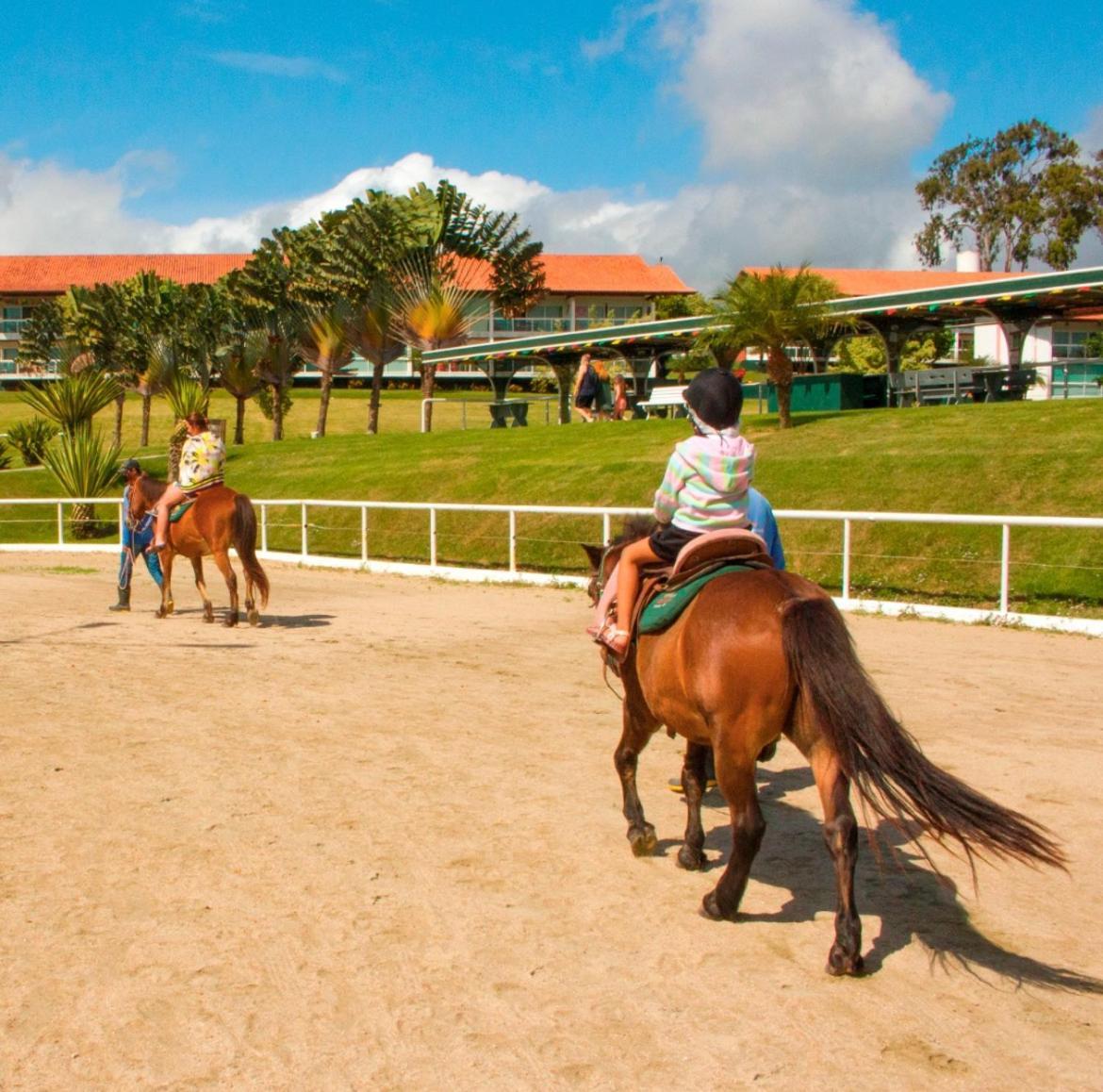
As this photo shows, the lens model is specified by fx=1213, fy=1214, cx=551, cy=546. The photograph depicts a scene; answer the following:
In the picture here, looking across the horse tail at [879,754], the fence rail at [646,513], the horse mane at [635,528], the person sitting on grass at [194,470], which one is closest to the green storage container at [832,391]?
the fence rail at [646,513]

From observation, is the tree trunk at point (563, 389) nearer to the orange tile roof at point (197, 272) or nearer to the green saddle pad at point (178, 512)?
the green saddle pad at point (178, 512)

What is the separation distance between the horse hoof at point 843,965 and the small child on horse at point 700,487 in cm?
154

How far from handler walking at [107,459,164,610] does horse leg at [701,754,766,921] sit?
10.8 m

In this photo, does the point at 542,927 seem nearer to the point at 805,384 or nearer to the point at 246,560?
the point at 246,560

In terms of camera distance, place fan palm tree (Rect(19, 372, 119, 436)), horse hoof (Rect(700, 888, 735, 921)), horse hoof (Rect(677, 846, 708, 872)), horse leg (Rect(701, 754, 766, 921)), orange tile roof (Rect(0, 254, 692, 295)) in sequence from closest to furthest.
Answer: horse leg (Rect(701, 754, 766, 921)) → horse hoof (Rect(700, 888, 735, 921)) → horse hoof (Rect(677, 846, 708, 872)) → fan palm tree (Rect(19, 372, 119, 436)) → orange tile roof (Rect(0, 254, 692, 295))

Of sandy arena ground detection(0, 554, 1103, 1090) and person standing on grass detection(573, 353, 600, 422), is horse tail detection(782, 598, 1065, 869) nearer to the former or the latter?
sandy arena ground detection(0, 554, 1103, 1090)

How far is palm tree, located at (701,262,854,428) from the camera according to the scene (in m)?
21.7

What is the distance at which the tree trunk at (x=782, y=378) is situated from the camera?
2252 cm

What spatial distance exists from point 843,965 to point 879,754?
28.2 inches

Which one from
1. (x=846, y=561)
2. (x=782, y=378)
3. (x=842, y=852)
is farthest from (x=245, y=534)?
(x=782, y=378)

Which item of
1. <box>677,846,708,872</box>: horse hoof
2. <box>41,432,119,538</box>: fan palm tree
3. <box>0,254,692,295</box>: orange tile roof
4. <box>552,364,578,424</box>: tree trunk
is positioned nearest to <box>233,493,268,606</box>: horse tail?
<box>677,846,708,872</box>: horse hoof

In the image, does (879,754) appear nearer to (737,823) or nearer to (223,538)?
(737,823)

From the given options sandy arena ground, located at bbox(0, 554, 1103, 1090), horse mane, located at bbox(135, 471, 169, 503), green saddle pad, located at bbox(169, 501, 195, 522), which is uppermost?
horse mane, located at bbox(135, 471, 169, 503)

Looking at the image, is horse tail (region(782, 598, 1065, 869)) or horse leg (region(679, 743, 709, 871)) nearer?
horse tail (region(782, 598, 1065, 869))
